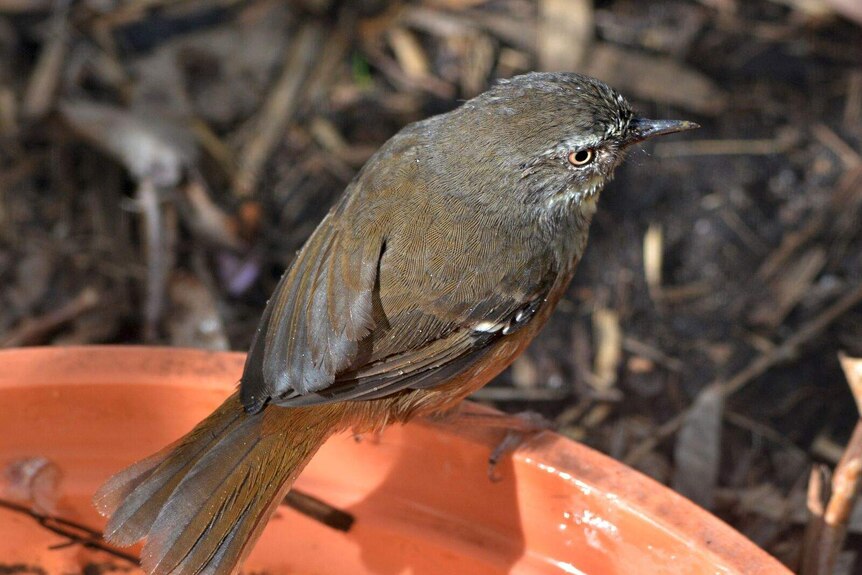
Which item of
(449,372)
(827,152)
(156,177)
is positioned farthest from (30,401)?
(827,152)

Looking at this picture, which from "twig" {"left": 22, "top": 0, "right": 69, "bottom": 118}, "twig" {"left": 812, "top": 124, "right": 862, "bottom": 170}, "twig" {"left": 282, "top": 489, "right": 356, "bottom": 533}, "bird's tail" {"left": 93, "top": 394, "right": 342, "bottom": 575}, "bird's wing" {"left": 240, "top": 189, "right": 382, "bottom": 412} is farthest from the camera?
"twig" {"left": 812, "top": 124, "right": 862, "bottom": 170}

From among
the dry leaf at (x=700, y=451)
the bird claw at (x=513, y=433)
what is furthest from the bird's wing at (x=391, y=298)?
the dry leaf at (x=700, y=451)

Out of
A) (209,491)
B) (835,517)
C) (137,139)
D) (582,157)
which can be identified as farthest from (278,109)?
(835,517)

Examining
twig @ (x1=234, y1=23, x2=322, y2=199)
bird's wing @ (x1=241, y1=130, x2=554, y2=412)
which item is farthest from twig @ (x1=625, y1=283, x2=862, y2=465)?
twig @ (x1=234, y1=23, x2=322, y2=199)

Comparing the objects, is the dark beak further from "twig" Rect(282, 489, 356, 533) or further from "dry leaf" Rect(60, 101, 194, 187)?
"dry leaf" Rect(60, 101, 194, 187)

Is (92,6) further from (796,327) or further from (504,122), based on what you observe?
(796,327)
